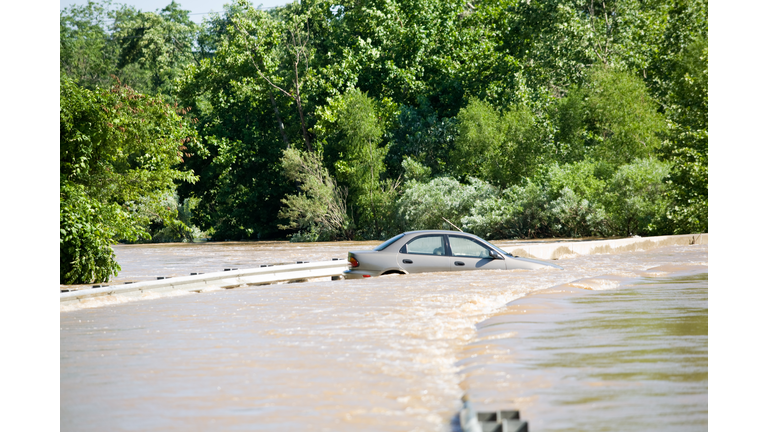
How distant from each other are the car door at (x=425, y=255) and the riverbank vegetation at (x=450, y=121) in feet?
51.8

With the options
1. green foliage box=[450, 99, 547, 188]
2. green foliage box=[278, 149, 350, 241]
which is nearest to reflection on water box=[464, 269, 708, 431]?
green foliage box=[450, 99, 547, 188]

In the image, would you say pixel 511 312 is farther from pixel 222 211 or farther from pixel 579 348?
pixel 222 211

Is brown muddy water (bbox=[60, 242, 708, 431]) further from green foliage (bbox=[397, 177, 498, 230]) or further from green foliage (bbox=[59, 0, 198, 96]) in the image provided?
green foliage (bbox=[59, 0, 198, 96])

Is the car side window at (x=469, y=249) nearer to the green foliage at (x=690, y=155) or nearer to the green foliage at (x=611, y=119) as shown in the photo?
the green foliage at (x=690, y=155)

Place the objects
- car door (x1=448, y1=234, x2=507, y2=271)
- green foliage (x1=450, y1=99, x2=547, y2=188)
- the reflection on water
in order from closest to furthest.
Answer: the reflection on water < car door (x1=448, y1=234, x2=507, y2=271) < green foliage (x1=450, y1=99, x2=547, y2=188)

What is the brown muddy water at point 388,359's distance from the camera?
518 centimetres

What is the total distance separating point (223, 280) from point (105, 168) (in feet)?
19.6

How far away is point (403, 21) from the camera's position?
153 ft

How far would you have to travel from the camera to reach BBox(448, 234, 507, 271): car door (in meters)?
14.7

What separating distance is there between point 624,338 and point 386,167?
36.8 metres

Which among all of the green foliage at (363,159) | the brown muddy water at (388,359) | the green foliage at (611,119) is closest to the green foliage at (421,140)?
the green foliage at (363,159)

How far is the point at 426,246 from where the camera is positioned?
14.7m
